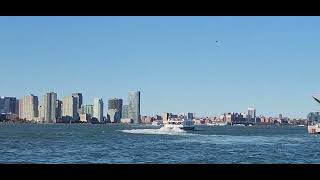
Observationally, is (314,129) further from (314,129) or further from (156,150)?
(156,150)

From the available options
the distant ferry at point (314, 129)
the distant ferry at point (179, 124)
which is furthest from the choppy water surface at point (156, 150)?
the distant ferry at point (314, 129)

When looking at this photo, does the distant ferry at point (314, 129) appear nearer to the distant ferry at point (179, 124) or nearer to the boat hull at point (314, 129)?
the boat hull at point (314, 129)

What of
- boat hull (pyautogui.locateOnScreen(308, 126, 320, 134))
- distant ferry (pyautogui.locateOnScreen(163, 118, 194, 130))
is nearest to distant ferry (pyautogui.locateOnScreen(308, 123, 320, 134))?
boat hull (pyautogui.locateOnScreen(308, 126, 320, 134))

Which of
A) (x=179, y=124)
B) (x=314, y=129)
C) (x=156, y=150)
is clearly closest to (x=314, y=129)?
(x=314, y=129)

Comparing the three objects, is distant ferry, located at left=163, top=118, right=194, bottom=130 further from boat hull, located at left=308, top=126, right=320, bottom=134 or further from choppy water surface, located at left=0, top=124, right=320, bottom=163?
boat hull, located at left=308, top=126, right=320, bottom=134

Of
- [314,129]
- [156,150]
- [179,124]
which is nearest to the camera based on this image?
[156,150]
